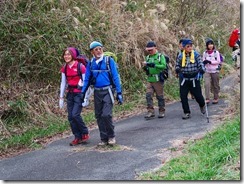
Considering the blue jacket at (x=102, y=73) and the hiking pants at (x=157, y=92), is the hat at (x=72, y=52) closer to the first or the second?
the blue jacket at (x=102, y=73)

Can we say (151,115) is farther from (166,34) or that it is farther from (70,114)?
(166,34)

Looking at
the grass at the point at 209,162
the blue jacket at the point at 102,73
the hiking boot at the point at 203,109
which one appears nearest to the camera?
the grass at the point at 209,162

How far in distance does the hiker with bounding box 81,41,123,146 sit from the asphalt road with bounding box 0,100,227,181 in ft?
1.55

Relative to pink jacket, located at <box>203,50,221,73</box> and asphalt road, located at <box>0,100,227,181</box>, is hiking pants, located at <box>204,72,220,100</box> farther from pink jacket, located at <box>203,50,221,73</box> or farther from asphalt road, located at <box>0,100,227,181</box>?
asphalt road, located at <box>0,100,227,181</box>

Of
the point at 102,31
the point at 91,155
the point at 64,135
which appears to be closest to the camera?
the point at 91,155

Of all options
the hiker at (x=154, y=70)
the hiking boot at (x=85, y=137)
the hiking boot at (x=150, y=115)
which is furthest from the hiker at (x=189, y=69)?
the hiking boot at (x=85, y=137)

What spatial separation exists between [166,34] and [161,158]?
9.17 meters

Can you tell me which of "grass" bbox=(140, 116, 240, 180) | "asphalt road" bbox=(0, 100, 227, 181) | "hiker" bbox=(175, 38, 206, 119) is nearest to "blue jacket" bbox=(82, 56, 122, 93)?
"asphalt road" bbox=(0, 100, 227, 181)

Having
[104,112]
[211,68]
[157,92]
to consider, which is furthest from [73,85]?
[211,68]

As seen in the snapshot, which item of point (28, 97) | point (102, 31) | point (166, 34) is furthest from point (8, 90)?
point (166, 34)

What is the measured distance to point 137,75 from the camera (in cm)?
1281

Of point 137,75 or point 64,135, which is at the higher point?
point 137,75

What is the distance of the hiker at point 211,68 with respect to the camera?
1054cm

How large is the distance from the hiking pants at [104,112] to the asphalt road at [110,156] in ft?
0.92
